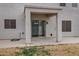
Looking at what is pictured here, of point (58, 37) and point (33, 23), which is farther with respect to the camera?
point (33, 23)

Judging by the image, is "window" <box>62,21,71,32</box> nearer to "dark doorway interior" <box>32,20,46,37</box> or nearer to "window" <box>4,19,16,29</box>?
"dark doorway interior" <box>32,20,46,37</box>

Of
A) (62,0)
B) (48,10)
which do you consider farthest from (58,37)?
(62,0)

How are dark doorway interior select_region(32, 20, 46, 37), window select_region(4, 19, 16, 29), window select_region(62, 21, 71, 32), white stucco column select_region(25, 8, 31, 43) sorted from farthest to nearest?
window select_region(62, 21, 71, 32), dark doorway interior select_region(32, 20, 46, 37), window select_region(4, 19, 16, 29), white stucco column select_region(25, 8, 31, 43)

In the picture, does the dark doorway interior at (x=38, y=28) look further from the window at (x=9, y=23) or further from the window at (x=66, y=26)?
the window at (x=9, y=23)

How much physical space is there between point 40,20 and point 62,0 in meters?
13.9

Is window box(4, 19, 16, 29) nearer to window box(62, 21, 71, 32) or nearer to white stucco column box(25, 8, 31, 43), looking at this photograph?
white stucco column box(25, 8, 31, 43)

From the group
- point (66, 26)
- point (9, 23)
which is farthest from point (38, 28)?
point (9, 23)

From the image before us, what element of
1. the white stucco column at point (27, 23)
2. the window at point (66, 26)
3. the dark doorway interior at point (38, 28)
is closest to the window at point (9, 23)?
the dark doorway interior at point (38, 28)

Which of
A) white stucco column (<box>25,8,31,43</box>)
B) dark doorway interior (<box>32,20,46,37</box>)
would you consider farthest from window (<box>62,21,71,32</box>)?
white stucco column (<box>25,8,31,43</box>)

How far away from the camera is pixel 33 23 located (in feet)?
60.0

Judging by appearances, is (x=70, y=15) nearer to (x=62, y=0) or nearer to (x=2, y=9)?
(x=2, y=9)

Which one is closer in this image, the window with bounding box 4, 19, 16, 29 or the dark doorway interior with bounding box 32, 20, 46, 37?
the window with bounding box 4, 19, 16, 29

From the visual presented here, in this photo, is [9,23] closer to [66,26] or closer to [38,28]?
[38,28]

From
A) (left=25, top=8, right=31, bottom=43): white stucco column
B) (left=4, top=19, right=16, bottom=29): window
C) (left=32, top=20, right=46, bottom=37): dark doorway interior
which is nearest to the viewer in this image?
(left=25, top=8, right=31, bottom=43): white stucco column
